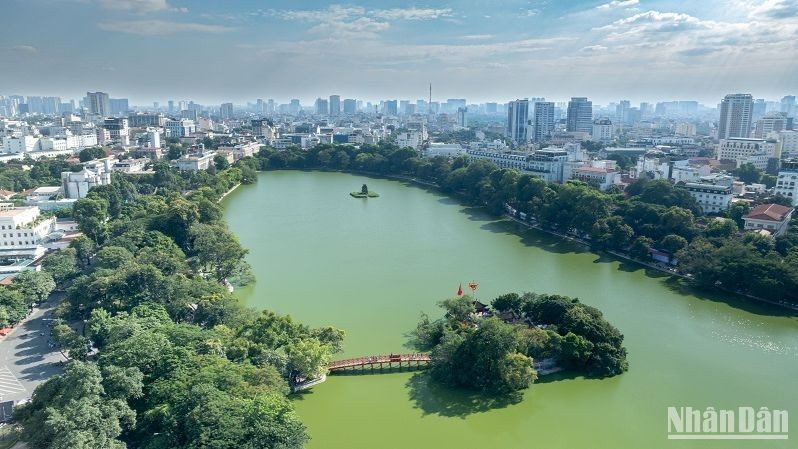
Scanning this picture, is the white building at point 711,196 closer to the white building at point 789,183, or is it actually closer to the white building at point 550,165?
the white building at point 789,183

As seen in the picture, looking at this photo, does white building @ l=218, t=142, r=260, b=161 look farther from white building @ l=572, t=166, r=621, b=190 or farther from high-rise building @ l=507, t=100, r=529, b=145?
high-rise building @ l=507, t=100, r=529, b=145

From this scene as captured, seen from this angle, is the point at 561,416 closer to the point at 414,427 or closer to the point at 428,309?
the point at 414,427

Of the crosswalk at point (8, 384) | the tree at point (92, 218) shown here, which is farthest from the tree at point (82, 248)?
the crosswalk at point (8, 384)

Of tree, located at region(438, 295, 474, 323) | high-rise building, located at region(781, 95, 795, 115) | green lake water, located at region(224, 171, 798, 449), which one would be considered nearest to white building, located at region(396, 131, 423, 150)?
green lake water, located at region(224, 171, 798, 449)

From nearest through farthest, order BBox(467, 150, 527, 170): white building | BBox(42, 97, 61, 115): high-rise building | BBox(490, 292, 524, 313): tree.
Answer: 1. BBox(490, 292, 524, 313): tree
2. BBox(467, 150, 527, 170): white building
3. BBox(42, 97, 61, 115): high-rise building

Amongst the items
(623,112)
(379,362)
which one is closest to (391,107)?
(623,112)

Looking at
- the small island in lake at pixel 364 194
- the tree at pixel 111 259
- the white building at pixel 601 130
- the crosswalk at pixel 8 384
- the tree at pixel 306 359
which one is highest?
the white building at pixel 601 130

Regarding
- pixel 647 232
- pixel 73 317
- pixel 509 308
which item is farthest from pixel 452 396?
pixel 647 232
